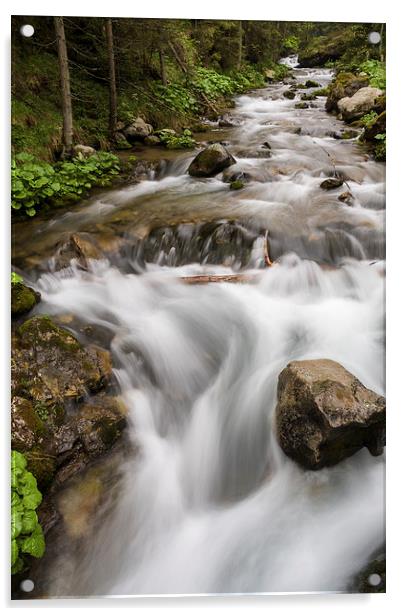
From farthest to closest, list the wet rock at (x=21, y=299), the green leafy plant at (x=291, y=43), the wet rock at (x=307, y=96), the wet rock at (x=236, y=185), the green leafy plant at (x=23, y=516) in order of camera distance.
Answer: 1. the wet rock at (x=307, y=96)
2. the wet rock at (x=236, y=185)
3. the green leafy plant at (x=291, y=43)
4. the wet rock at (x=21, y=299)
5. the green leafy plant at (x=23, y=516)

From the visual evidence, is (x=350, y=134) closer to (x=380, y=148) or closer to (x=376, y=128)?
(x=376, y=128)

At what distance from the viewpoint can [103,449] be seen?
6.44 feet

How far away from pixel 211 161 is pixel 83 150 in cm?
91

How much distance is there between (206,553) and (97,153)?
7.41 ft

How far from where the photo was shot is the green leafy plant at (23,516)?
1.67m

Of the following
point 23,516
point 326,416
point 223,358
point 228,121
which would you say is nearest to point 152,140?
point 228,121

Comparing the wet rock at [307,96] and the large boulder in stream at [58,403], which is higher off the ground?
the wet rock at [307,96]

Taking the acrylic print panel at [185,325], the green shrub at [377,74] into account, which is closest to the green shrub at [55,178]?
the acrylic print panel at [185,325]

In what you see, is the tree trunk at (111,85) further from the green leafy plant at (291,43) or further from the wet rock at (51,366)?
the wet rock at (51,366)

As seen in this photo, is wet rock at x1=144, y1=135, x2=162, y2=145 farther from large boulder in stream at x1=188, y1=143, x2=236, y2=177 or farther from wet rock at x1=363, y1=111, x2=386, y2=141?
wet rock at x1=363, y1=111, x2=386, y2=141

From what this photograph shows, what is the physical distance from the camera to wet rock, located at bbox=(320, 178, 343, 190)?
2.88 m

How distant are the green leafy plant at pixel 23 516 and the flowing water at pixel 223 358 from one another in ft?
0.37

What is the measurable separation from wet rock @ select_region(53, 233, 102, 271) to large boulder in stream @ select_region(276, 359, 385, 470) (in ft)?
4.07

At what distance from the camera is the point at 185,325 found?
94.1 inches
